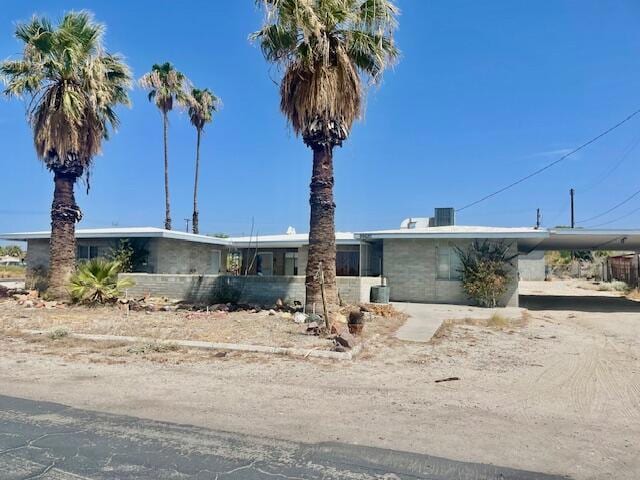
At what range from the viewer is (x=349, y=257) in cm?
2569

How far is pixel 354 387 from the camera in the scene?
7.23 m

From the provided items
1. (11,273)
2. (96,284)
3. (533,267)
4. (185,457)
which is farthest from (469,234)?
(11,273)

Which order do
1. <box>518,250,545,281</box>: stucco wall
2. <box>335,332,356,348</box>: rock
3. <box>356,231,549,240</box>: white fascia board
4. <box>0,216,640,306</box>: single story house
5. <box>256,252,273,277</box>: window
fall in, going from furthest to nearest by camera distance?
<box>518,250,545,281</box>: stucco wall, <box>256,252,273,277</box>: window, <box>356,231,549,240</box>: white fascia board, <box>0,216,640,306</box>: single story house, <box>335,332,356,348</box>: rock

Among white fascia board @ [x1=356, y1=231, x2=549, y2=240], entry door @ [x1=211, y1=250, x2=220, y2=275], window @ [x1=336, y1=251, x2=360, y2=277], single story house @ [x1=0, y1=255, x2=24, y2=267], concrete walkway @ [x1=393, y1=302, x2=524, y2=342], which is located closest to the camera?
concrete walkway @ [x1=393, y1=302, x2=524, y2=342]

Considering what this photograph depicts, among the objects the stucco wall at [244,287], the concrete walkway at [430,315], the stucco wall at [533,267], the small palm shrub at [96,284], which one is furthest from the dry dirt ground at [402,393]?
the stucco wall at [533,267]

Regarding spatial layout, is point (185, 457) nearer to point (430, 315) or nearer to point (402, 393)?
point (402, 393)

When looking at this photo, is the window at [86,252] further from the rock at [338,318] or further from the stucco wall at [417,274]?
the rock at [338,318]

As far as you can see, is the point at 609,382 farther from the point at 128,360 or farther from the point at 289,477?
the point at 128,360

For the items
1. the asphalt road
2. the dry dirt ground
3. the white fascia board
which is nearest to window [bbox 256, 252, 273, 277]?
the white fascia board

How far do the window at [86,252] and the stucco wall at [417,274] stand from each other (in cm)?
1406

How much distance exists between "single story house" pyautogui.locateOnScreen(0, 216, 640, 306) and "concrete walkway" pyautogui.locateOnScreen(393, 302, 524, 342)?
54.0 inches

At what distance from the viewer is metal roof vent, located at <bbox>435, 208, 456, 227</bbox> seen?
1144 inches

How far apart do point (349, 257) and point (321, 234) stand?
1123 centimetres

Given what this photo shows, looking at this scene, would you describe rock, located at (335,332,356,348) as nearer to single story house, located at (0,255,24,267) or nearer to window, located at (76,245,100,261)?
window, located at (76,245,100,261)
